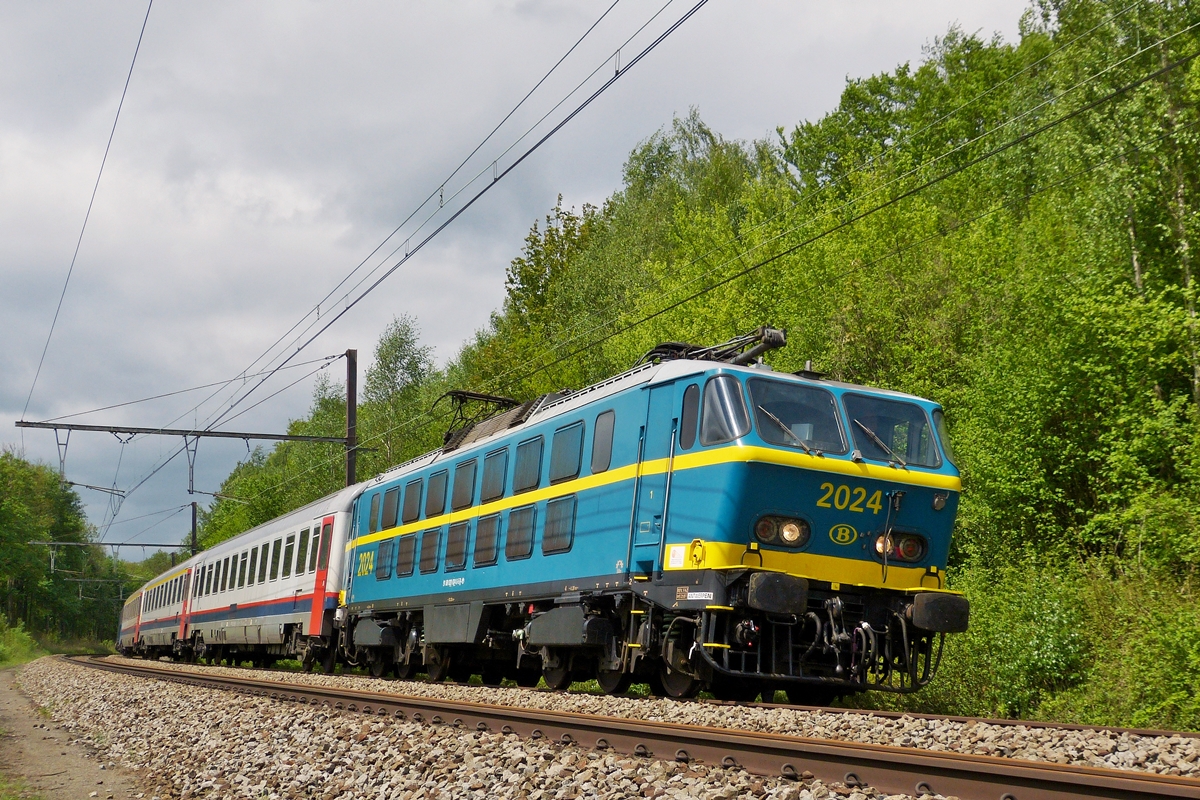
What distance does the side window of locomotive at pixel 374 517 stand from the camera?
19547 millimetres

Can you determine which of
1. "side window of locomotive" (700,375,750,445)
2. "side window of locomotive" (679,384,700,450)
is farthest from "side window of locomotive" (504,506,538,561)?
"side window of locomotive" (700,375,750,445)

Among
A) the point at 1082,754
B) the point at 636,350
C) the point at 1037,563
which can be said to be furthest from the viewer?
the point at 636,350

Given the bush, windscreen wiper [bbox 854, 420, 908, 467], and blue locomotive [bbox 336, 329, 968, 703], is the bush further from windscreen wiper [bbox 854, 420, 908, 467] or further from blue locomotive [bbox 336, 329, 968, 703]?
windscreen wiper [bbox 854, 420, 908, 467]

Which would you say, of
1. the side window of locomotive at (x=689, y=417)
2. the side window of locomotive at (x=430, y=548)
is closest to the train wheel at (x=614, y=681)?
the side window of locomotive at (x=689, y=417)

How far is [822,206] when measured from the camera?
30531 millimetres

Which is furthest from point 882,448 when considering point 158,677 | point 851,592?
point 158,677

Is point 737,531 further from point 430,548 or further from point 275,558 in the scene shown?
point 275,558

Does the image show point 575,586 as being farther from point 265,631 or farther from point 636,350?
point 636,350

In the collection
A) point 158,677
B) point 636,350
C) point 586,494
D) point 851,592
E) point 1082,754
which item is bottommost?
point 158,677

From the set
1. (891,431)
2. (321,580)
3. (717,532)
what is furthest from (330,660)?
(891,431)

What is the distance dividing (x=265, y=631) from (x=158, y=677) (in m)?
3.76

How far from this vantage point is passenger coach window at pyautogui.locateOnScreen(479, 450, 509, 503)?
1468 centimetres

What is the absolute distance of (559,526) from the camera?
1291 centimetres

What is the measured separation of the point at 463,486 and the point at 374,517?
14.5 ft
